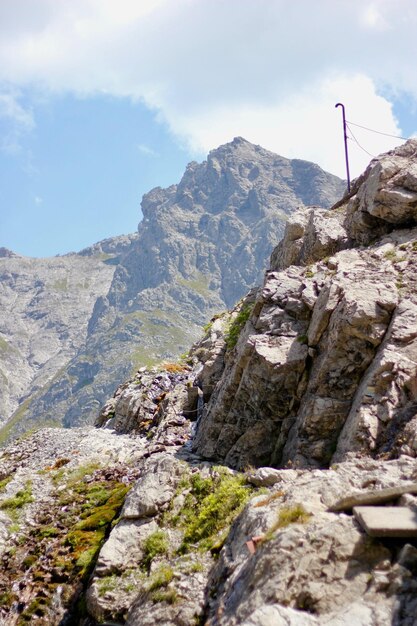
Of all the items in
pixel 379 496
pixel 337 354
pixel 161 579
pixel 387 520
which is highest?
pixel 337 354

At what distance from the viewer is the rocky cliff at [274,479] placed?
9.41 m

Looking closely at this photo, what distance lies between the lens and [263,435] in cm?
2111

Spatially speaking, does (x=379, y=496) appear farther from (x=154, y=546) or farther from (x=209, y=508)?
(x=154, y=546)

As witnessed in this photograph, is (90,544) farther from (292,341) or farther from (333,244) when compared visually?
(333,244)

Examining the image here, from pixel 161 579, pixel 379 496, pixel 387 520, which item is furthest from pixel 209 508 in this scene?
pixel 387 520

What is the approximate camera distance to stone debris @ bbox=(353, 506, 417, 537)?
927 cm

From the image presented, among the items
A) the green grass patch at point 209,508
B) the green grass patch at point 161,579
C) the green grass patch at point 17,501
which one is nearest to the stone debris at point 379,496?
the green grass patch at point 209,508

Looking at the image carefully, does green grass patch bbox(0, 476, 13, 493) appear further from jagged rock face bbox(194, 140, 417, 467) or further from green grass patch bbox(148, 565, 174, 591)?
green grass patch bbox(148, 565, 174, 591)

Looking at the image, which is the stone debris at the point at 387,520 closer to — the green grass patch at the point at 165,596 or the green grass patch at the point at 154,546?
the green grass patch at the point at 165,596

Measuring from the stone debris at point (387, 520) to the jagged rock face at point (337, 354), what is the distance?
14.1ft

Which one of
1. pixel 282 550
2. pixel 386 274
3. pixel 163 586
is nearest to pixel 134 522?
pixel 163 586

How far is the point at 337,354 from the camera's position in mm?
18938

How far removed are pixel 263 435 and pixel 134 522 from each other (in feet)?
21.5

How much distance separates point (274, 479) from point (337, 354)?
575 centimetres
